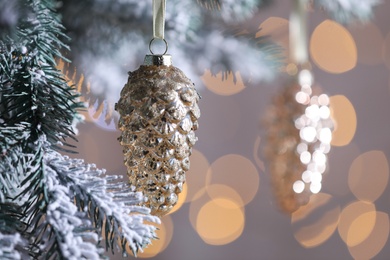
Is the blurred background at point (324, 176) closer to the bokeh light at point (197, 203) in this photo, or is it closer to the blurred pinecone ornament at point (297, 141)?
the bokeh light at point (197, 203)

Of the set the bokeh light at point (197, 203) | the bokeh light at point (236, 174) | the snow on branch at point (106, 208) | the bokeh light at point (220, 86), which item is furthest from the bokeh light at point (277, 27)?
the snow on branch at point (106, 208)

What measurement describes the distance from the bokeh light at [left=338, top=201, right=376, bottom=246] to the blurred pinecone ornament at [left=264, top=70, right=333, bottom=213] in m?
0.81

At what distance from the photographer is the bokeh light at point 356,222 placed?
4.63ft

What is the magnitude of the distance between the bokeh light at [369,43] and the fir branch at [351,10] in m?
0.77

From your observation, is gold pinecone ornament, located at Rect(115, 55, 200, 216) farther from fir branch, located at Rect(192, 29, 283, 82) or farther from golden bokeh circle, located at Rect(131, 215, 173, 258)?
golden bokeh circle, located at Rect(131, 215, 173, 258)

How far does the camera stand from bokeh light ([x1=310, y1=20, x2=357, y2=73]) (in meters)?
1.40

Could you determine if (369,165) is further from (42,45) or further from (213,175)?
(42,45)

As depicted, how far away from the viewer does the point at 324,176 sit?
4.56ft

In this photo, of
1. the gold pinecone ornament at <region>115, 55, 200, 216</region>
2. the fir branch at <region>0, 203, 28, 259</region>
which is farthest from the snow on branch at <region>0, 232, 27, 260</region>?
the gold pinecone ornament at <region>115, 55, 200, 216</region>

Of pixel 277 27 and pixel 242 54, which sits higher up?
pixel 277 27

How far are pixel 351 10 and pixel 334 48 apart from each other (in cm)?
78

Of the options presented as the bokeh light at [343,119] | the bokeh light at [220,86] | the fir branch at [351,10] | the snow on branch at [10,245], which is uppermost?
the bokeh light at [220,86]

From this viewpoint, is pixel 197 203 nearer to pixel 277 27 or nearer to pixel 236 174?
pixel 236 174

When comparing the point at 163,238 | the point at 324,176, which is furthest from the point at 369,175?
the point at 163,238
